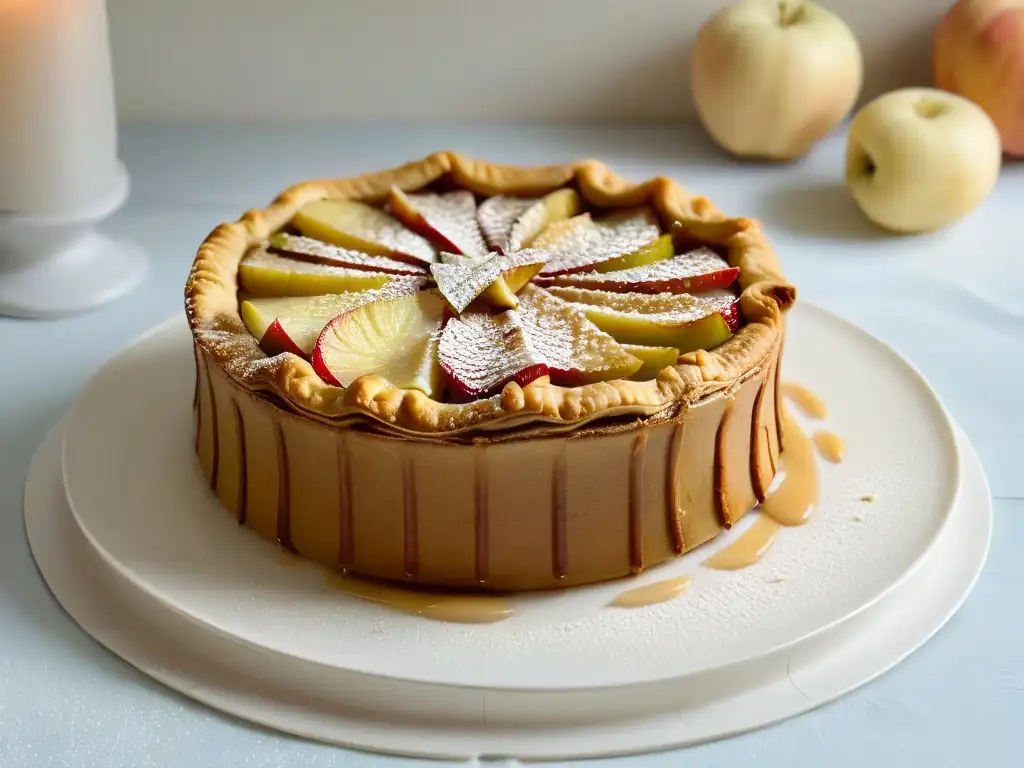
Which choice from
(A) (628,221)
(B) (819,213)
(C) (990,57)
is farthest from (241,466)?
(C) (990,57)

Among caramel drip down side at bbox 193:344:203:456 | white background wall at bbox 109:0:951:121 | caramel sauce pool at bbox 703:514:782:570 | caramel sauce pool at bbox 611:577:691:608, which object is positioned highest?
white background wall at bbox 109:0:951:121

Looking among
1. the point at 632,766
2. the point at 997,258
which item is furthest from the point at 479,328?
the point at 997,258

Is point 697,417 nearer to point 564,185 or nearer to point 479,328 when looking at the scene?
point 479,328

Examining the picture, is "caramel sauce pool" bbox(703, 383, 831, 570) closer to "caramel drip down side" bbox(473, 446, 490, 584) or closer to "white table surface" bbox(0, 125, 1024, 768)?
"white table surface" bbox(0, 125, 1024, 768)

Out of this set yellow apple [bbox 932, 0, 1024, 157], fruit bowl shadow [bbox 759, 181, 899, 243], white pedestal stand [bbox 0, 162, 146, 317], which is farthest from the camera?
yellow apple [bbox 932, 0, 1024, 157]

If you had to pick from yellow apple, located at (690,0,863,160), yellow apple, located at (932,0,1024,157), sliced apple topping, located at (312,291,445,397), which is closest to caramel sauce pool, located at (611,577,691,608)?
sliced apple topping, located at (312,291,445,397)

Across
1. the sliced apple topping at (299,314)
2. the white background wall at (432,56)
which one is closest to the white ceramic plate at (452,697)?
the sliced apple topping at (299,314)

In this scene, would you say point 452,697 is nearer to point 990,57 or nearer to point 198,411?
point 198,411

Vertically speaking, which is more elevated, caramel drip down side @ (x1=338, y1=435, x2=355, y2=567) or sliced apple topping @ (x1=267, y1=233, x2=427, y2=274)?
sliced apple topping @ (x1=267, y1=233, x2=427, y2=274)
